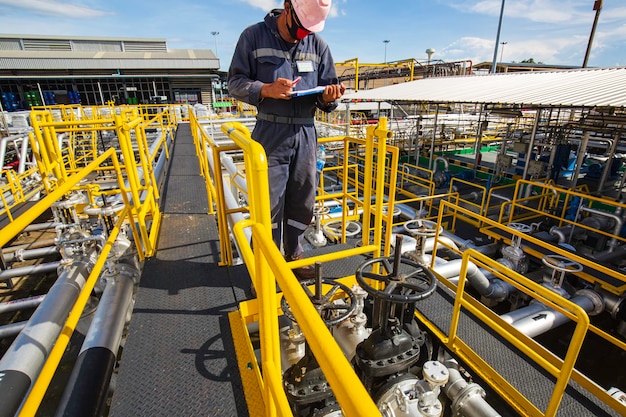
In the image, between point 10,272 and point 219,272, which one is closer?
point 219,272

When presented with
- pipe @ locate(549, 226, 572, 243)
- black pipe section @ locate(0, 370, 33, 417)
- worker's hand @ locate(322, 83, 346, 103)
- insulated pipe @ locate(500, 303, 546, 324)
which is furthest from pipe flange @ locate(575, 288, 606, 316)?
black pipe section @ locate(0, 370, 33, 417)

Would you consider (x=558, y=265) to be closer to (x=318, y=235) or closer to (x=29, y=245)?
(x=318, y=235)

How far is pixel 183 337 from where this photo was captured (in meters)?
2.38

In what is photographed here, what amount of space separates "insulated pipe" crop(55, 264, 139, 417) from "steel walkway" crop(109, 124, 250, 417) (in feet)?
0.72

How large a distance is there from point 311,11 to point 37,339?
363 centimetres

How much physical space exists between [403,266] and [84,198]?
615 cm

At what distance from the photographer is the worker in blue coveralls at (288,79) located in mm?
2248

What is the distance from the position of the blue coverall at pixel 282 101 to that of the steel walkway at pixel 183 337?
3.14ft

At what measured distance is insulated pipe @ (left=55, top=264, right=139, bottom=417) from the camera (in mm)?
2133

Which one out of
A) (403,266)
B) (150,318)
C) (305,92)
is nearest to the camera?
(305,92)

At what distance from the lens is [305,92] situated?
6.93 ft

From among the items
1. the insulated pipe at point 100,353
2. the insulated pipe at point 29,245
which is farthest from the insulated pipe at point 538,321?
the insulated pipe at point 29,245

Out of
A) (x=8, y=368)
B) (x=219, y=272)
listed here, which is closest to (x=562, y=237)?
(x=219, y=272)

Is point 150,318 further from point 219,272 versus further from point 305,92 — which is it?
point 305,92
